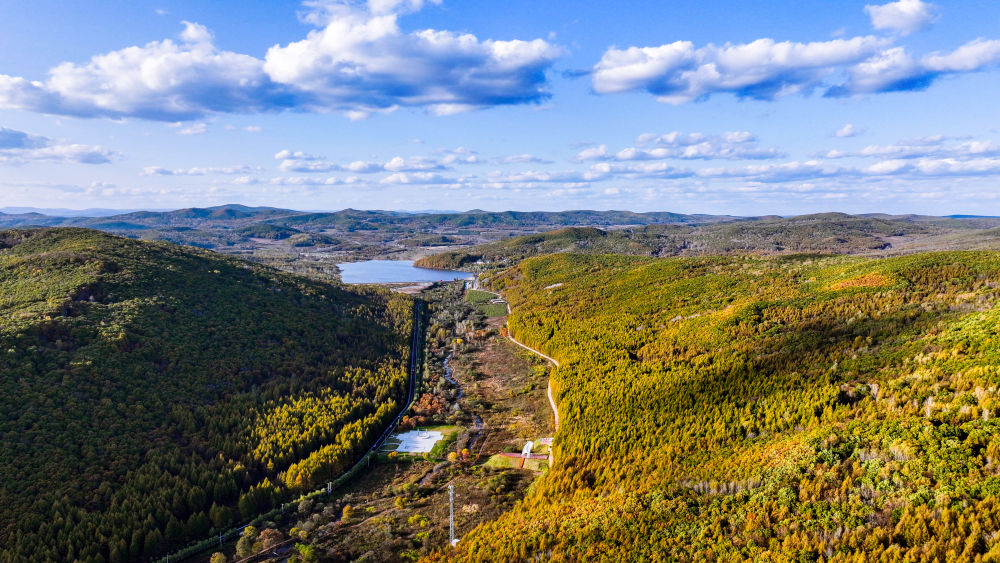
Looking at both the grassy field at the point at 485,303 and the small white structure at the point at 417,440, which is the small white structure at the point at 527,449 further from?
the grassy field at the point at 485,303

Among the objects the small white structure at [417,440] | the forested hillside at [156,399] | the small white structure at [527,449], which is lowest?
the small white structure at [417,440]

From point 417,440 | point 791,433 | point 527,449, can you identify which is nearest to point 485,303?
point 417,440

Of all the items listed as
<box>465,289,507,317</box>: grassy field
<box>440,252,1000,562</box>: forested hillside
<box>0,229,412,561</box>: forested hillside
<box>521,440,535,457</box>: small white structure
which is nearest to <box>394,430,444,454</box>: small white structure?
<box>0,229,412,561</box>: forested hillside

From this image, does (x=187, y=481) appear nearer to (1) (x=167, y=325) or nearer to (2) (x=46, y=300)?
(1) (x=167, y=325)

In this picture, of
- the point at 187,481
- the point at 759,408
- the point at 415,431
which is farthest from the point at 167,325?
the point at 759,408

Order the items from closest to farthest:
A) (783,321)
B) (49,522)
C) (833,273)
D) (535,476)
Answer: (49,522), (535,476), (783,321), (833,273)

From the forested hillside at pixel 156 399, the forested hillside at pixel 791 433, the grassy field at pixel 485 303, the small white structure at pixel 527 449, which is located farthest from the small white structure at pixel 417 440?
the grassy field at pixel 485 303
